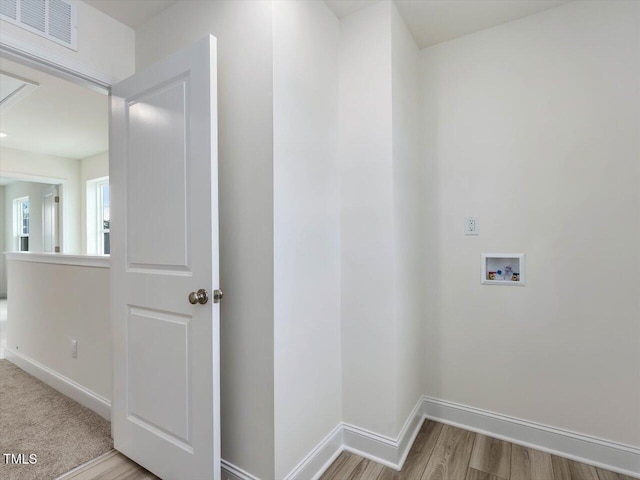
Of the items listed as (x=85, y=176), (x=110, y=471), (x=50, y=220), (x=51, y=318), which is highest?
(x=85, y=176)

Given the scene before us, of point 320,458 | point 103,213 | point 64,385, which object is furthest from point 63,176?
point 320,458

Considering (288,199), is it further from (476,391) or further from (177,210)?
(476,391)

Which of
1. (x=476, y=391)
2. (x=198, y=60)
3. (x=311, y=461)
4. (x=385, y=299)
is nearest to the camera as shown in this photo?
(x=198, y=60)

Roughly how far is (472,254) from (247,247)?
1386mm

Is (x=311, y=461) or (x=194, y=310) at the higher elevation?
(x=194, y=310)

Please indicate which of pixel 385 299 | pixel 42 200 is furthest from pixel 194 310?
pixel 42 200

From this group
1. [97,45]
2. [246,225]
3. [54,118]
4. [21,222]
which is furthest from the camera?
[21,222]

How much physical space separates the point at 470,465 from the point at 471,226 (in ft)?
4.25

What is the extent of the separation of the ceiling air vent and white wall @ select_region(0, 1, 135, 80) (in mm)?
25

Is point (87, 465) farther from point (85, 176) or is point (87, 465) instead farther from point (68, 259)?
point (85, 176)

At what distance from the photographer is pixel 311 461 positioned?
1.72 m

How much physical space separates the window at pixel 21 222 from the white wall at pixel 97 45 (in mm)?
6879

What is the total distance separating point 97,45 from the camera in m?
1.84

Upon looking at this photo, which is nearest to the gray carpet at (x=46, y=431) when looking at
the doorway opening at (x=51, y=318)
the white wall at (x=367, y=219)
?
the doorway opening at (x=51, y=318)
